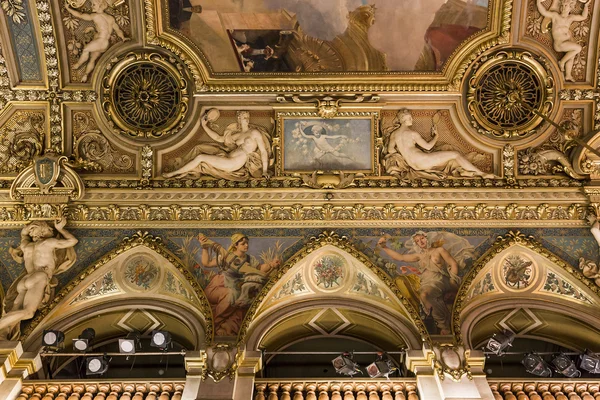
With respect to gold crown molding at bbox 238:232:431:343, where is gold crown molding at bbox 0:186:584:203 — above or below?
above

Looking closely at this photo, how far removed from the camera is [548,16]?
1155 centimetres

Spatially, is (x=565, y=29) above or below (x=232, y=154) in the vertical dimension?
above

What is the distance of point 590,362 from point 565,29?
593 centimetres

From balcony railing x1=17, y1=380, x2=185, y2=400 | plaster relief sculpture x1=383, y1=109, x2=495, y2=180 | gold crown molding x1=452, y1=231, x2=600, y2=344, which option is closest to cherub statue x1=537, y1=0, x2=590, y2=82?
plaster relief sculpture x1=383, y1=109, x2=495, y2=180

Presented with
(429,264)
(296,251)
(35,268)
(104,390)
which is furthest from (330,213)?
(35,268)

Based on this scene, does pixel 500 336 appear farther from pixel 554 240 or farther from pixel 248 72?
pixel 248 72

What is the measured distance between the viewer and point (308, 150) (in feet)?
38.9

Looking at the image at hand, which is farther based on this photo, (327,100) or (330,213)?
(327,100)

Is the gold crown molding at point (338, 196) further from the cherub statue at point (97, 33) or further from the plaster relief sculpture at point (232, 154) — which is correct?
the cherub statue at point (97, 33)

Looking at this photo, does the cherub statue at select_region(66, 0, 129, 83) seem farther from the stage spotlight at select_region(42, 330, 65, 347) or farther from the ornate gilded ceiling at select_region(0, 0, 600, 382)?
the stage spotlight at select_region(42, 330, 65, 347)

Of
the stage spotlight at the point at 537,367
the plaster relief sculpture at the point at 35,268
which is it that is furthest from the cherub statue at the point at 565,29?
the plaster relief sculpture at the point at 35,268

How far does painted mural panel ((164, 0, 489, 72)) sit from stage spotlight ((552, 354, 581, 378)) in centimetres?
548

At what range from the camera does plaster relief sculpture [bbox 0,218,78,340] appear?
32.5 ft

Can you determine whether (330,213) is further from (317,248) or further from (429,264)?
(429,264)
